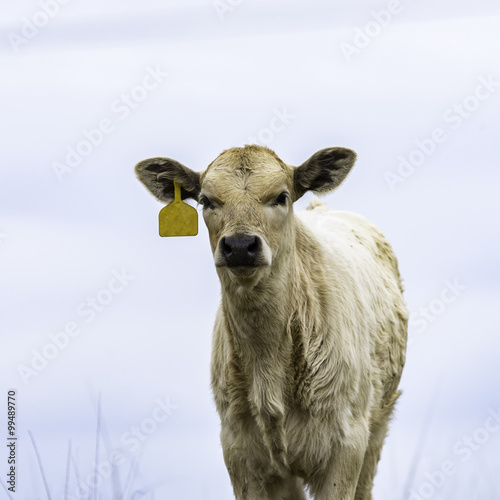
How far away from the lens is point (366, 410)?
840 cm

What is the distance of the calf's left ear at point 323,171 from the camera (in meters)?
8.32


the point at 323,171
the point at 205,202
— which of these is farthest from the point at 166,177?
the point at 323,171

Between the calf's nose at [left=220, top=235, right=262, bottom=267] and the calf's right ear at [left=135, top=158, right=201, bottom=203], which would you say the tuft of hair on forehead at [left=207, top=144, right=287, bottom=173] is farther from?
the calf's nose at [left=220, top=235, right=262, bottom=267]

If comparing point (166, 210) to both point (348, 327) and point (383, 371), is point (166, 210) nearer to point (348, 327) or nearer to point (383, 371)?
point (348, 327)

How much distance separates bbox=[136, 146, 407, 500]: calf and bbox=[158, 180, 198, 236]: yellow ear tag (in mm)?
215

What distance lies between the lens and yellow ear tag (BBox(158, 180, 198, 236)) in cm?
834

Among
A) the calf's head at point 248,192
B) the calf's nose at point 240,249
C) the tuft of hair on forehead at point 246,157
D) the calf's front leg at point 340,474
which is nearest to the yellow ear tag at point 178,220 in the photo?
the calf's head at point 248,192

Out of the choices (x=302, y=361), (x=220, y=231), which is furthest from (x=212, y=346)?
(x=220, y=231)

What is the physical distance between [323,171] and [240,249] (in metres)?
1.62

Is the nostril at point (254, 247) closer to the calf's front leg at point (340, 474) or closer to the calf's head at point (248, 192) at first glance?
the calf's head at point (248, 192)

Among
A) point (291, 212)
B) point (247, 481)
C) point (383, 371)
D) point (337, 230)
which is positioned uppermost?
point (337, 230)

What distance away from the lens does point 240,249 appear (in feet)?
23.2

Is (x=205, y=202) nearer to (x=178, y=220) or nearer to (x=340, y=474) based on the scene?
(x=178, y=220)

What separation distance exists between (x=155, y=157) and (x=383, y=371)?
113 inches
